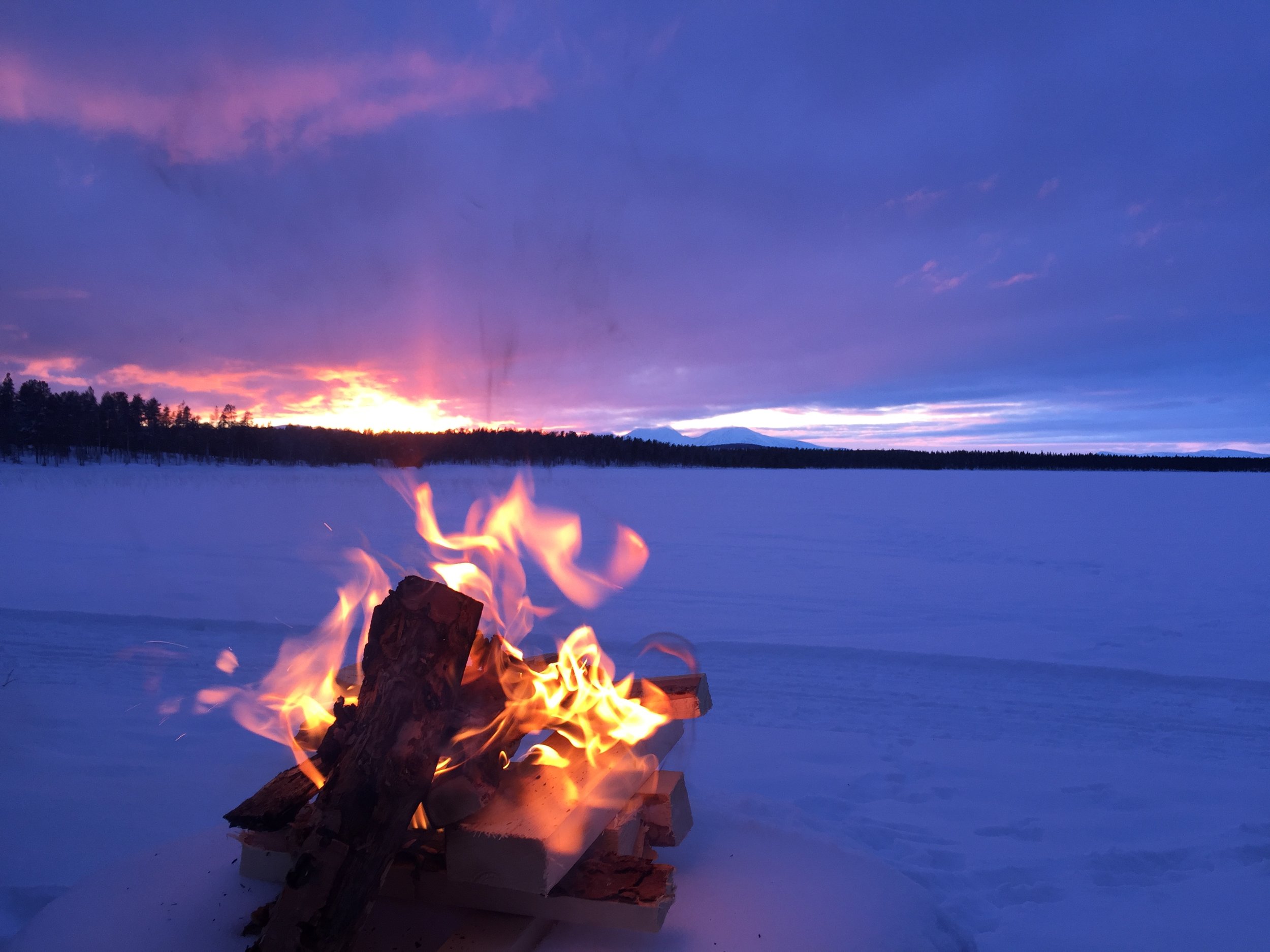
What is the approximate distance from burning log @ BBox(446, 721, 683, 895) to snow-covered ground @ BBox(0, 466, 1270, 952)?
328 millimetres

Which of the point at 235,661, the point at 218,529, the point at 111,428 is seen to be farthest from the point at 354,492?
the point at 111,428

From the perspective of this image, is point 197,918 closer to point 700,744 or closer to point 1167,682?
point 700,744

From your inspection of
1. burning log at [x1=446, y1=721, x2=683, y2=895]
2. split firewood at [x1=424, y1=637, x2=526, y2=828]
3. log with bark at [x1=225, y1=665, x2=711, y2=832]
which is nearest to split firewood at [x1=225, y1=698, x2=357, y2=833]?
log with bark at [x1=225, y1=665, x2=711, y2=832]

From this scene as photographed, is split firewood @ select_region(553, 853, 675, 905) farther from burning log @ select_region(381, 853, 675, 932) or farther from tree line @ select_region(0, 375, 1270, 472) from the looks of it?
tree line @ select_region(0, 375, 1270, 472)

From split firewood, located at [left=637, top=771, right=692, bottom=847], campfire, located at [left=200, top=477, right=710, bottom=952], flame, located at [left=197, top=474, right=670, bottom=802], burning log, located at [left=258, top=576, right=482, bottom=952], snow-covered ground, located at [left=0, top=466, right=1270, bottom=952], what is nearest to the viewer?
burning log, located at [left=258, top=576, right=482, bottom=952]

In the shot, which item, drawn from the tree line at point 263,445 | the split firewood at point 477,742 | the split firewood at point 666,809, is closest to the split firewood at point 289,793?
the split firewood at point 477,742

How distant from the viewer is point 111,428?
167 ft

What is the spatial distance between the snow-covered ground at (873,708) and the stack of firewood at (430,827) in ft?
0.78

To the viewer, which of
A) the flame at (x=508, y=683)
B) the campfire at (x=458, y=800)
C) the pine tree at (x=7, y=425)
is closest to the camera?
the campfire at (x=458, y=800)

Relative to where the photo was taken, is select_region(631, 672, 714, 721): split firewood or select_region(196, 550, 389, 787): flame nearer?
select_region(196, 550, 389, 787): flame

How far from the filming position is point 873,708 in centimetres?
521

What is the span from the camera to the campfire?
6.79 feet

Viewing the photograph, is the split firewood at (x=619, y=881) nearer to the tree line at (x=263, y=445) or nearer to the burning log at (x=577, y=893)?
the burning log at (x=577, y=893)

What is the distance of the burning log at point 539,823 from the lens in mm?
2176
